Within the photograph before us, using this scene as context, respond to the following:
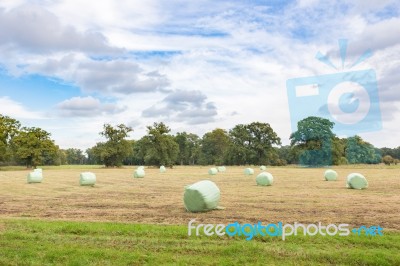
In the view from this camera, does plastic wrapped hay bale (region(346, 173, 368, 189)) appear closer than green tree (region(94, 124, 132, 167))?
Yes

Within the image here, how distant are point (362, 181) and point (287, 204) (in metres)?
9.84

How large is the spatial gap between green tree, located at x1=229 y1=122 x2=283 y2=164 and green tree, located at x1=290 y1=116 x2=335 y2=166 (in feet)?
35.7

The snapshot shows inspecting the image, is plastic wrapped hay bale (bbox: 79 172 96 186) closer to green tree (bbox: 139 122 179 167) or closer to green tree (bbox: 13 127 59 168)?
green tree (bbox: 13 127 59 168)

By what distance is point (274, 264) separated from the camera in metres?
8.95

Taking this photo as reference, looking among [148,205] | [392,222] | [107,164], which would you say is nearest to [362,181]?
[392,222]

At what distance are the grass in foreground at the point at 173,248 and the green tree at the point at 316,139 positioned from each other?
78787mm

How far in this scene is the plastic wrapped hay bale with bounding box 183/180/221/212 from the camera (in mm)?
15359

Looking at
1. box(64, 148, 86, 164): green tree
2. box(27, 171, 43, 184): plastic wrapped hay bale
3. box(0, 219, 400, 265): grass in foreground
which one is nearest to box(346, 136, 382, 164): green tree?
box(27, 171, 43, 184): plastic wrapped hay bale

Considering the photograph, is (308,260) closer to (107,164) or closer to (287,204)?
(287,204)

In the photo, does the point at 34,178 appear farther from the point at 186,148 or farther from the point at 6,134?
the point at 186,148

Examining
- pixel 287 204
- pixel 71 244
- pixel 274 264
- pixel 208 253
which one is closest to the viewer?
pixel 274 264

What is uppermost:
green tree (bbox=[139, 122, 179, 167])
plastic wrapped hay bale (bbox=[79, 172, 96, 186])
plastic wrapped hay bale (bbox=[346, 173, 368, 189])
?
green tree (bbox=[139, 122, 179, 167])

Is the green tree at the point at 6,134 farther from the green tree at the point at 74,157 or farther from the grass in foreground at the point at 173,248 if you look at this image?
the green tree at the point at 74,157

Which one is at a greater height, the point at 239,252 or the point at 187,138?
the point at 187,138
